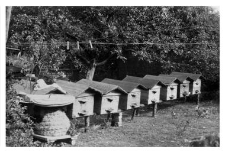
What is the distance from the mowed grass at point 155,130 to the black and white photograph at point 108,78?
0.10 ft

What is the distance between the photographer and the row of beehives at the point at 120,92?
326 inches

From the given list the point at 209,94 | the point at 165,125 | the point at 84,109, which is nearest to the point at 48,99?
the point at 84,109

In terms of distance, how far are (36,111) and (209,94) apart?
870 cm

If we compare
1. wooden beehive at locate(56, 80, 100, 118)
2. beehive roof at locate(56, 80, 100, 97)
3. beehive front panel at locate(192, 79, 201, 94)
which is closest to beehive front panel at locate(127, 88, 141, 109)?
wooden beehive at locate(56, 80, 100, 118)

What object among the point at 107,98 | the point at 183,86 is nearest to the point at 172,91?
the point at 183,86

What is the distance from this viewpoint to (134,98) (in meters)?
9.79

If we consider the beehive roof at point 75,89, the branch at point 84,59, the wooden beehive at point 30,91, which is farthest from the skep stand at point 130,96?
the branch at point 84,59

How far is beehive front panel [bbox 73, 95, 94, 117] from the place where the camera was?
809 centimetres

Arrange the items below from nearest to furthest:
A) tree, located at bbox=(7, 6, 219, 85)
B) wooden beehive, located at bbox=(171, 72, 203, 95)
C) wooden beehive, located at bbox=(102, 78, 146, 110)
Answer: wooden beehive, located at bbox=(102, 78, 146, 110)
tree, located at bbox=(7, 6, 219, 85)
wooden beehive, located at bbox=(171, 72, 203, 95)

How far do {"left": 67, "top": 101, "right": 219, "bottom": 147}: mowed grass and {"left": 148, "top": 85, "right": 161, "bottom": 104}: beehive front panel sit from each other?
32.8 inches

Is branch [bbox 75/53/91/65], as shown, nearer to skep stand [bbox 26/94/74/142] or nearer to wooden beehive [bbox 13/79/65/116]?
wooden beehive [bbox 13/79/65/116]

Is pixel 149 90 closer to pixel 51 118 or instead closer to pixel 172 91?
pixel 172 91
